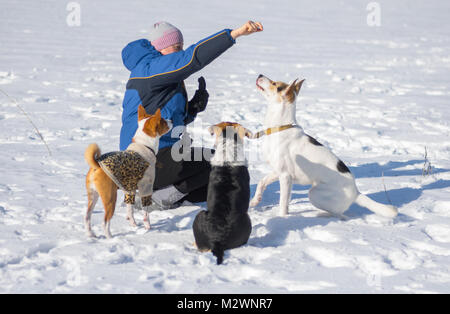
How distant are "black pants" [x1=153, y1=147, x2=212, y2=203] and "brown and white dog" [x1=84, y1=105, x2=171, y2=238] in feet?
1.60

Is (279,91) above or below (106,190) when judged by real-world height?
above

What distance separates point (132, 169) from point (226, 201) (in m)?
0.81

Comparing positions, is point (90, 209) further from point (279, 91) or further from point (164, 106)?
point (279, 91)

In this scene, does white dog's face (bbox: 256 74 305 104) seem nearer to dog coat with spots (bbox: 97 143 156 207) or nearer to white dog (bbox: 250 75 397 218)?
white dog (bbox: 250 75 397 218)

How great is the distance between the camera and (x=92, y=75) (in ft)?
32.0

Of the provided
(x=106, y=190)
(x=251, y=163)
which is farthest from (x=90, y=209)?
(x=251, y=163)

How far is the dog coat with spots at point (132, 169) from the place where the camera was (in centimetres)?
328

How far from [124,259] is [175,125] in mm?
1514

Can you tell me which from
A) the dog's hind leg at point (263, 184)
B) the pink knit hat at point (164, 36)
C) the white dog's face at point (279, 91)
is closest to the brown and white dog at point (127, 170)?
the pink knit hat at point (164, 36)

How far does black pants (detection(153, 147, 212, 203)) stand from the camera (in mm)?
4238

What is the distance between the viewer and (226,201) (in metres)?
3.21

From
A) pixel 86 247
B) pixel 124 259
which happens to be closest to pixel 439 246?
pixel 124 259

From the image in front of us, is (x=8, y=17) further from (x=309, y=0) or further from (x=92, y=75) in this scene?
(x=309, y=0)

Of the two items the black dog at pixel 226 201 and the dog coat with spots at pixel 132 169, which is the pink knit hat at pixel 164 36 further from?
the black dog at pixel 226 201
